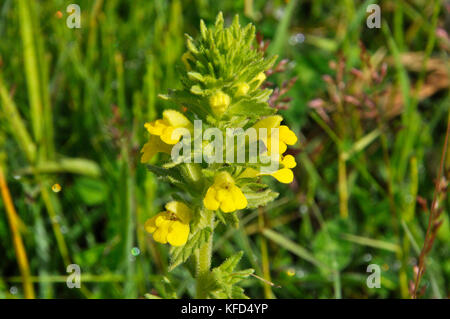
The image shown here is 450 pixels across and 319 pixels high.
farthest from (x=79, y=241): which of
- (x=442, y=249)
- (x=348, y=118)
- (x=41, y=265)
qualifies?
(x=442, y=249)

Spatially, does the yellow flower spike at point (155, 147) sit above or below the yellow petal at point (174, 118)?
below

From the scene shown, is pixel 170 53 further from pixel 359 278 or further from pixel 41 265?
pixel 359 278

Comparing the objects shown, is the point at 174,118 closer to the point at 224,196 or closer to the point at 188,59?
the point at 188,59

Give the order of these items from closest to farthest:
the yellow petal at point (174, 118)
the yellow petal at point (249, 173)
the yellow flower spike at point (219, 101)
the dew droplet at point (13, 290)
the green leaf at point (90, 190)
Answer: the yellow flower spike at point (219, 101) → the yellow petal at point (174, 118) → the yellow petal at point (249, 173) → the dew droplet at point (13, 290) → the green leaf at point (90, 190)

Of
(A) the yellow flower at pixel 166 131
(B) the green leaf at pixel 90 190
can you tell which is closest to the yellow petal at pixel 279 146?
(A) the yellow flower at pixel 166 131

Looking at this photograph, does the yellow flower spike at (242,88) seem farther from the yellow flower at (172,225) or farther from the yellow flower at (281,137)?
the yellow flower at (172,225)

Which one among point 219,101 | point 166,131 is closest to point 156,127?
point 166,131
